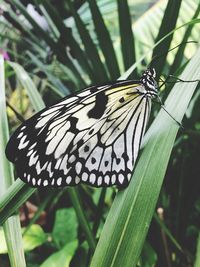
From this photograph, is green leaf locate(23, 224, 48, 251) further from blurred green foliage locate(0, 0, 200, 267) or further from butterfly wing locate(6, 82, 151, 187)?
butterfly wing locate(6, 82, 151, 187)

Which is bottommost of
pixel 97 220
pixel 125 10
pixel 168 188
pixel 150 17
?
pixel 168 188

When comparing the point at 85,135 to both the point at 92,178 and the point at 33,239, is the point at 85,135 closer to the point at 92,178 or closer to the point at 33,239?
the point at 92,178

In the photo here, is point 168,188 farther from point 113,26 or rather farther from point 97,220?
point 113,26

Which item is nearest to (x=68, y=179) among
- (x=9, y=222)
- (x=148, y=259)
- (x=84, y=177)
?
(x=84, y=177)

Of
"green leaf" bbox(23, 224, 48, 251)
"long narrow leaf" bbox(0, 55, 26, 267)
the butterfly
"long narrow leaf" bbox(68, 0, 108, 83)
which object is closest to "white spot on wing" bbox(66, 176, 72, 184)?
the butterfly

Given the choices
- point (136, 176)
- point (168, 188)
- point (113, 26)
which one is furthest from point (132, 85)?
point (113, 26)
